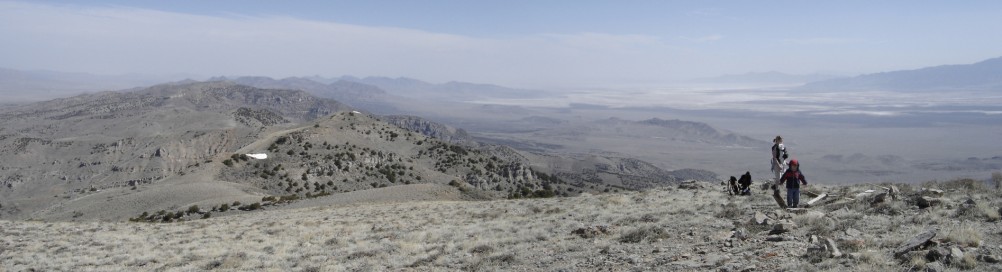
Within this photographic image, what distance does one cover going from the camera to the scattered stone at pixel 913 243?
890cm

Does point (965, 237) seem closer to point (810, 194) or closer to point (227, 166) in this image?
point (810, 194)

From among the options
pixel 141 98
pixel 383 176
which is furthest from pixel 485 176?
pixel 141 98

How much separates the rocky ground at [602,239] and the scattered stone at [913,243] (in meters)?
0.03

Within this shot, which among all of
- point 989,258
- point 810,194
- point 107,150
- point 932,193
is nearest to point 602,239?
point 989,258

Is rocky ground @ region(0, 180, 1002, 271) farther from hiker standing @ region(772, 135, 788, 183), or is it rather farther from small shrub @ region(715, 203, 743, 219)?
hiker standing @ region(772, 135, 788, 183)

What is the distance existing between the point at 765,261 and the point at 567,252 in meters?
3.97

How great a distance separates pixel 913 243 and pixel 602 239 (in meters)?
5.86

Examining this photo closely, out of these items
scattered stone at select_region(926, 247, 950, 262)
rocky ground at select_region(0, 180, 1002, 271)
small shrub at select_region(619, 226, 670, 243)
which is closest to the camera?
scattered stone at select_region(926, 247, 950, 262)

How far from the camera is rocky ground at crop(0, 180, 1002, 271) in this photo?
944 centimetres

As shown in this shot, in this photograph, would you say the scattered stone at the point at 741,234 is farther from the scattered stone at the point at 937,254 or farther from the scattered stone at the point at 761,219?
the scattered stone at the point at 937,254

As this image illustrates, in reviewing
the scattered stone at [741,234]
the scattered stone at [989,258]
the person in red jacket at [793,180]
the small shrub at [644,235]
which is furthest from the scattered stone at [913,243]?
the person in red jacket at [793,180]

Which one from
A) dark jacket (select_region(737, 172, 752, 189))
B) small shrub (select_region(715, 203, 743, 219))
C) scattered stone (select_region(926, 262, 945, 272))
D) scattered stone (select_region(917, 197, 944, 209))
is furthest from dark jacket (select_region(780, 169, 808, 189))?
scattered stone (select_region(926, 262, 945, 272))

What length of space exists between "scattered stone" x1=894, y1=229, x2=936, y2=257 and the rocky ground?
0.08 feet

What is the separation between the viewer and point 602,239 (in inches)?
517
